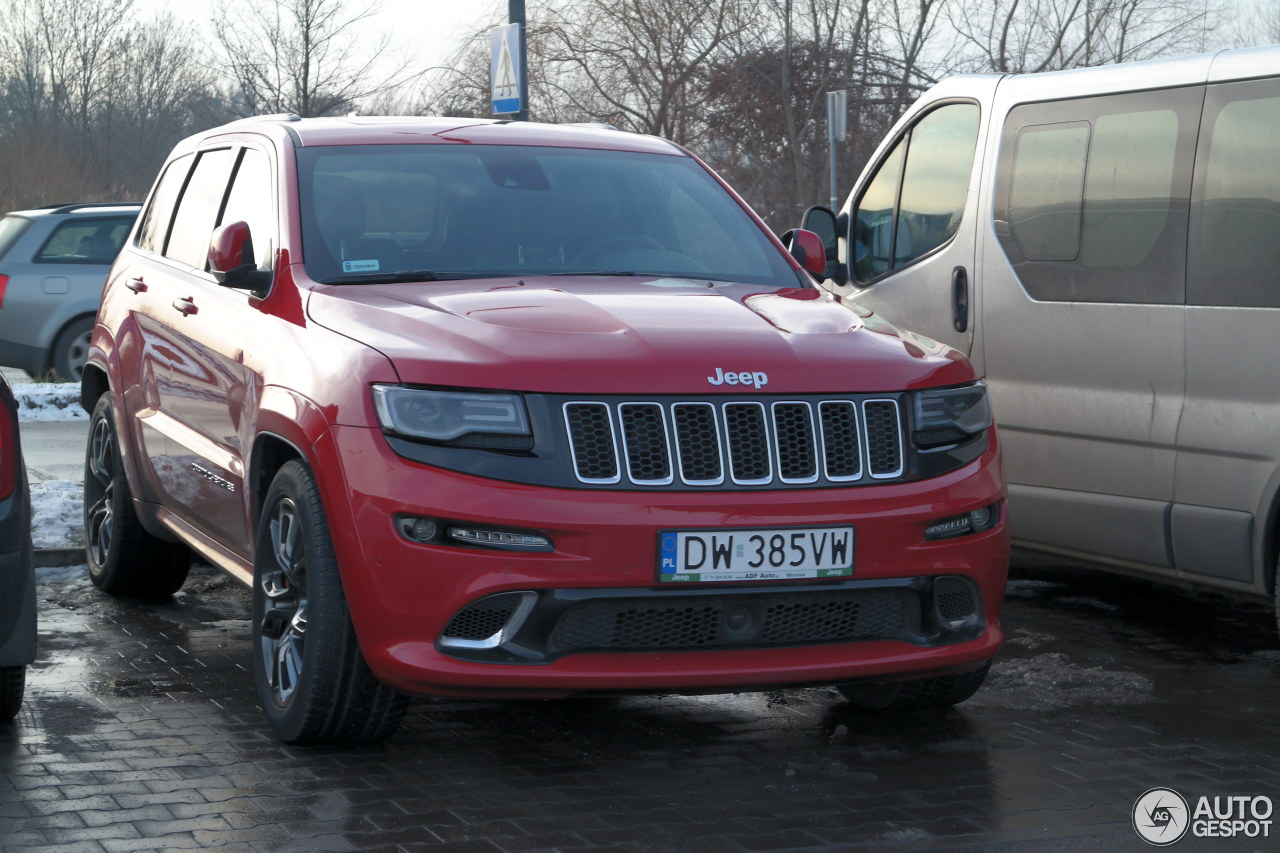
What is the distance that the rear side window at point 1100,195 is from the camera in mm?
5945

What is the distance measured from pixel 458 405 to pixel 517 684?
703 millimetres

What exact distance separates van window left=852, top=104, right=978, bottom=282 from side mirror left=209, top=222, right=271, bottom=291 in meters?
3.10

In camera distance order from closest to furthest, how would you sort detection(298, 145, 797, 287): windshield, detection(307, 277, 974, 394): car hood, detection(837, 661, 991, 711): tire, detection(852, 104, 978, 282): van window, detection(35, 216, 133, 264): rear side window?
1. detection(307, 277, 974, 394): car hood
2. detection(837, 661, 991, 711): tire
3. detection(298, 145, 797, 287): windshield
4. detection(852, 104, 978, 282): van window
5. detection(35, 216, 133, 264): rear side window

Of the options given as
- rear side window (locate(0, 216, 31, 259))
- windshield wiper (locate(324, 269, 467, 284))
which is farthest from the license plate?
rear side window (locate(0, 216, 31, 259))

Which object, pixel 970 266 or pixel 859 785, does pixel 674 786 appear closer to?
pixel 859 785

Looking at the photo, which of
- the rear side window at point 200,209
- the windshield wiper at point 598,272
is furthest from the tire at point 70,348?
the windshield wiper at point 598,272

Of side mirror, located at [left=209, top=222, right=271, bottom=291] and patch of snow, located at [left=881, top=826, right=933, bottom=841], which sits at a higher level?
side mirror, located at [left=209, top=222, right=271, bottom=291]

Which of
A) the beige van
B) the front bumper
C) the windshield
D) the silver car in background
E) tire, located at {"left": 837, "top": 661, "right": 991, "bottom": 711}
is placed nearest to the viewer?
the front bumper

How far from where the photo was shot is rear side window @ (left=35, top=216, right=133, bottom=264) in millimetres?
14719

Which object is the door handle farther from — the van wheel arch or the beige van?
the van wheel arch

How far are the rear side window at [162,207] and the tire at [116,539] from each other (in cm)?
66

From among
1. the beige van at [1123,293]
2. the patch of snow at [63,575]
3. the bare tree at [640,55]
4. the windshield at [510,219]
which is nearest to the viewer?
the windshield at [510,219]

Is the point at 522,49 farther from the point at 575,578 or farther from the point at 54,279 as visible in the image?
the point at 575,578

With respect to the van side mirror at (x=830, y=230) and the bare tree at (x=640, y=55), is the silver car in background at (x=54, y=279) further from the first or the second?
the bare tree at (x=640, y=55)
